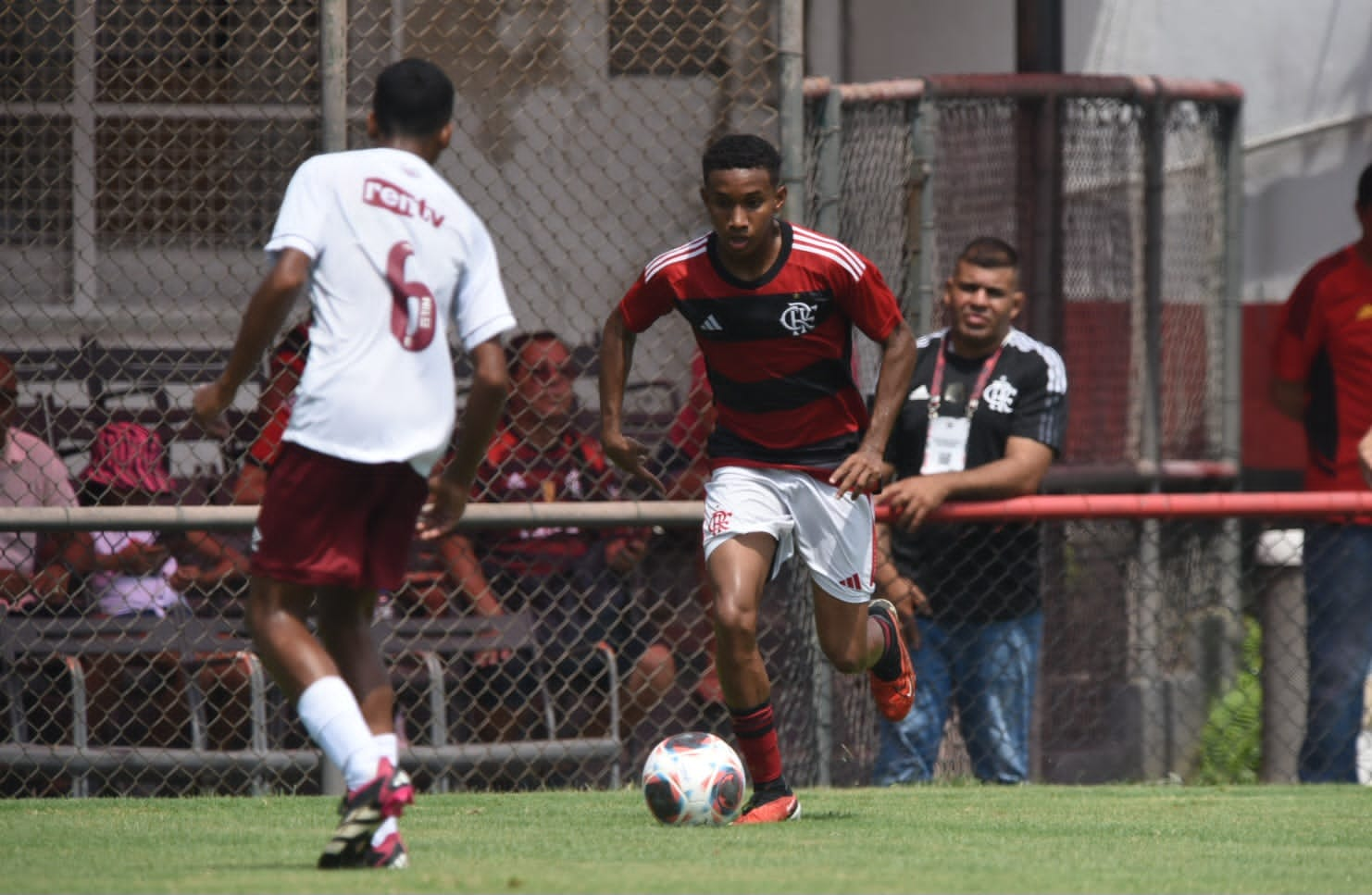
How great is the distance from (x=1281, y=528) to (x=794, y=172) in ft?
9.92

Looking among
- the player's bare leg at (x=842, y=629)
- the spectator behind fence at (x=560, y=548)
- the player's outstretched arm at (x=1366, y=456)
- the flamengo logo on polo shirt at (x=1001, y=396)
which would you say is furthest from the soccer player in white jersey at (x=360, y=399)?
the player's outstretched arm at (x=1366, y=456)

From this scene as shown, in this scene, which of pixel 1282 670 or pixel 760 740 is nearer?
pixel 760 740

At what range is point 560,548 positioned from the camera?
8.14 m

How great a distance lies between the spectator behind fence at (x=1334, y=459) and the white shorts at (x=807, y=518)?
240 centimetres

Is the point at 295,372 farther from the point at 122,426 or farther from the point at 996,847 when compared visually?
the point at 996,847

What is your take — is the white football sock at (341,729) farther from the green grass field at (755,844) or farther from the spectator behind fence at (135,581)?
the spectator behind fence at (135,581)

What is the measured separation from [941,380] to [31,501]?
3353mm

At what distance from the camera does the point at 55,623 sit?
7512 mm

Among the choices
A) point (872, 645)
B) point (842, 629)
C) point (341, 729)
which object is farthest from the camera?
point (872, 645)

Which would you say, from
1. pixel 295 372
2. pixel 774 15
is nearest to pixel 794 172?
pixel 774 15

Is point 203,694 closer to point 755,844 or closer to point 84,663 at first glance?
point 84,663

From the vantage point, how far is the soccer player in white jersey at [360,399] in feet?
16.0

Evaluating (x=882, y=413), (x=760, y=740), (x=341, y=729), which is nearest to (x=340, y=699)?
(x=341, y=729)

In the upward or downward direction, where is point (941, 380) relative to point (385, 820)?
upward
